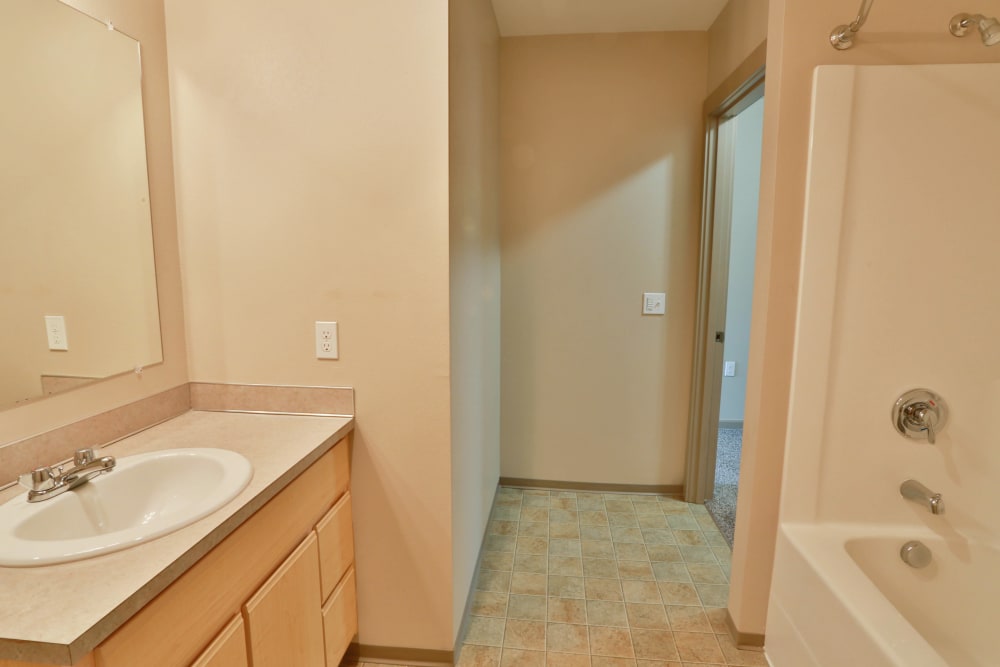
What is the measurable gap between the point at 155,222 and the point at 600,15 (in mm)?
2194

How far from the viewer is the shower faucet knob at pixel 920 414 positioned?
155cm

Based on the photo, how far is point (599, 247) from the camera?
2.83 metres

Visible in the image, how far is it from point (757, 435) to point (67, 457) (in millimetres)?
1997

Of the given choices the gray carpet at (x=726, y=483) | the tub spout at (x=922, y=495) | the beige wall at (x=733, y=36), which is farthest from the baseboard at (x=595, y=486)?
the beige wall at (x=733, y=36)

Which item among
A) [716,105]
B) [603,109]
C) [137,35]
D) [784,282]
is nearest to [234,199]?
[137,35]

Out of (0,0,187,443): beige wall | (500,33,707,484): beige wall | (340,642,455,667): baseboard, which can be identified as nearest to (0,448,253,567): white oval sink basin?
(0,0,187,443): beige wall

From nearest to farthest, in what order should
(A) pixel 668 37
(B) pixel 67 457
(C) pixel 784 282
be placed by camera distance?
(B) pixel 67 457 → (C) pixel 784 282 → (A) pixel 668 37

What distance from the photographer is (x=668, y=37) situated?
2.65 m

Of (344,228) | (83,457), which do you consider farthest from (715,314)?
(83,457)

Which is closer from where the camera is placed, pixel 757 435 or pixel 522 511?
pixel 757 435

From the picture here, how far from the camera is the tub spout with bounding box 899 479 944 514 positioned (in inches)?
59.6

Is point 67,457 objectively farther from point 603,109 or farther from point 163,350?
point 603,109

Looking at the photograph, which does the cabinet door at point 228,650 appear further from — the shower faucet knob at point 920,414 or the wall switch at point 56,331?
the shower faucet knob at point 920,414

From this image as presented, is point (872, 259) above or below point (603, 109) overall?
below
